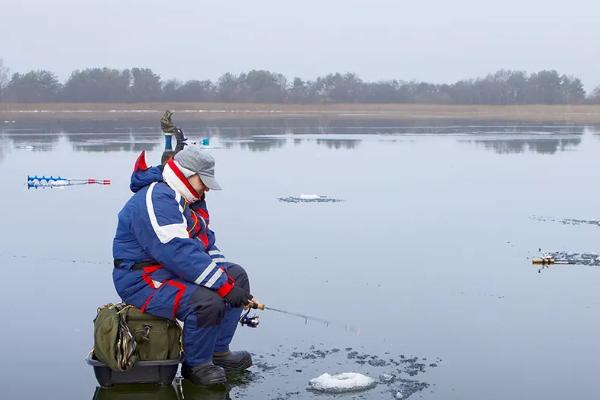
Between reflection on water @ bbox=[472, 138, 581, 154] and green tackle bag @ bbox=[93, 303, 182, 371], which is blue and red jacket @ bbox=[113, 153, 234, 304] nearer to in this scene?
Result: green tackle bag @ bbox=[93, 303, 182, 371]

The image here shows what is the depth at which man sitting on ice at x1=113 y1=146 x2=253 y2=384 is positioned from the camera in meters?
4.66

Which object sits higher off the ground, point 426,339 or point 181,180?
point 181,180

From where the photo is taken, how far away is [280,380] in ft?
16.1

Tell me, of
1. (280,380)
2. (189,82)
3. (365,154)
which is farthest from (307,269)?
(189,82)

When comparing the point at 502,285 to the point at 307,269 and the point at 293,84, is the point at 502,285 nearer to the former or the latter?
the point at 307,269

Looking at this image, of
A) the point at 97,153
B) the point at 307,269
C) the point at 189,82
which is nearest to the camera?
the point at 307,269

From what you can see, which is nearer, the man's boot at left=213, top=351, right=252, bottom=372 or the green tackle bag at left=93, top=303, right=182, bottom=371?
the green tackle bag at left=93, top=303, right=182, bottom=371

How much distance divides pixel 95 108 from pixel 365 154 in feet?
181

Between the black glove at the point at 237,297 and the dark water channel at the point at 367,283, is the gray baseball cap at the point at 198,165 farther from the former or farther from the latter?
the dark water channel at the point at 367,283

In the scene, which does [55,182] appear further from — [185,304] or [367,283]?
[185,304]

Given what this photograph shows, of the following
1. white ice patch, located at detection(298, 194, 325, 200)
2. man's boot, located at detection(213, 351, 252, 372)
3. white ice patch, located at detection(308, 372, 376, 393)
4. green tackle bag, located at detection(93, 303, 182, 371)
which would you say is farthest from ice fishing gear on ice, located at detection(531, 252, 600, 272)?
white ice patch, located at detection(298, 194, 325, 200)

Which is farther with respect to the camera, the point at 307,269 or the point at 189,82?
the point at 189,82

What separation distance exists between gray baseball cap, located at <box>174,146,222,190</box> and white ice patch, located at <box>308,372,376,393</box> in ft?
3.84

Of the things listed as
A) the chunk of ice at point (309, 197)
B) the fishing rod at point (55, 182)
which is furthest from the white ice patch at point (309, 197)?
the fishing rod at point (55, 182)
